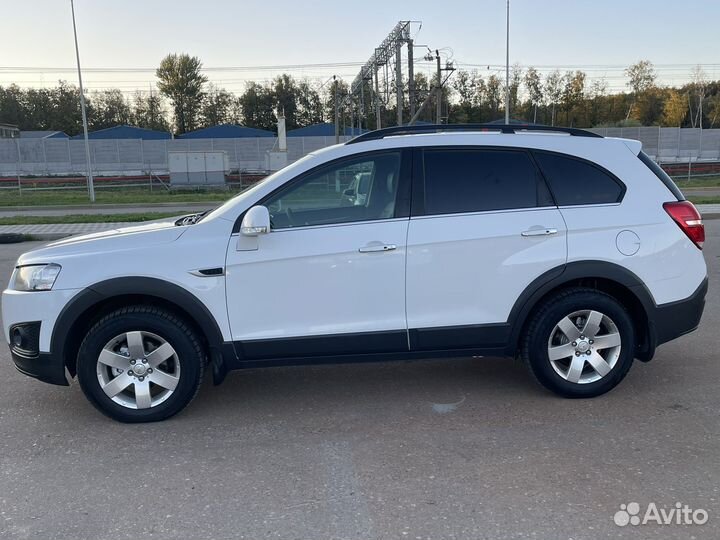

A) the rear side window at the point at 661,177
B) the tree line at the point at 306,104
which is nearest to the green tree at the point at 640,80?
the tree line at the point at 306,104

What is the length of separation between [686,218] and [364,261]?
90.2 inches

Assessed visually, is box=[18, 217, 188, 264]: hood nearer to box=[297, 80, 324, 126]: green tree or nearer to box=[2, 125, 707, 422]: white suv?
box=[2, 125, 707, 422]: white suv

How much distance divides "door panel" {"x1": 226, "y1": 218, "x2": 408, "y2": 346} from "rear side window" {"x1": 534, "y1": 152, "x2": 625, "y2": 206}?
1.12m

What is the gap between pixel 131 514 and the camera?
3068 mm

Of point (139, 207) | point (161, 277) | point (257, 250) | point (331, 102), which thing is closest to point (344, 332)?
point (257, 250)

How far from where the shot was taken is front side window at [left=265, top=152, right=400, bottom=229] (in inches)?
163

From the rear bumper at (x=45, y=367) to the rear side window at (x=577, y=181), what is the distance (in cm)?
346

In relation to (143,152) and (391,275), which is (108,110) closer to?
(143,152)

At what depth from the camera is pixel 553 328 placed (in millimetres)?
4281

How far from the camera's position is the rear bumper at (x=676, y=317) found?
172 inches

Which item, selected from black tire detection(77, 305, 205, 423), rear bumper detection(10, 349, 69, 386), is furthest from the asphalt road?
rear bumper detection(10, 349, 69, 386)

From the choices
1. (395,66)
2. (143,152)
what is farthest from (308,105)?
(395,66)

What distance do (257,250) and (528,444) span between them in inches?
80.1

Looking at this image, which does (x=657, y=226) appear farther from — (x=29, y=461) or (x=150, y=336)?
(x=29, y=461)
